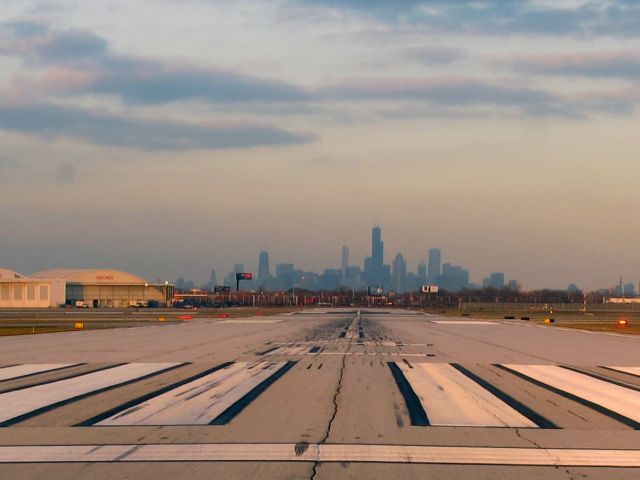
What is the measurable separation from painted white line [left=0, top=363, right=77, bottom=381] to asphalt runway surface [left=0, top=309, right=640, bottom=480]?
101mm

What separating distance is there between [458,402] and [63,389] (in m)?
9.56

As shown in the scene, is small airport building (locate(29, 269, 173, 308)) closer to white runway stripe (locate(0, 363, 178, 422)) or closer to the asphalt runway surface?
the asphalt runway surface

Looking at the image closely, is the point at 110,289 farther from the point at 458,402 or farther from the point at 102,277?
the point at 458,402

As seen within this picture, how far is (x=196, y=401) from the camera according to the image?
16797 millimetres

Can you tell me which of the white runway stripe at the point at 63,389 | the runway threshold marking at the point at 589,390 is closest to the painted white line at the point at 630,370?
the runway threshold marking at the point at 589,390

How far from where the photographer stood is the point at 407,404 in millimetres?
16656

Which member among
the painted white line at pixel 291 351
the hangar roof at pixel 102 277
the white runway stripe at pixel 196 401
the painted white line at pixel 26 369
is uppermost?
the hangar roof at pixel 102 277

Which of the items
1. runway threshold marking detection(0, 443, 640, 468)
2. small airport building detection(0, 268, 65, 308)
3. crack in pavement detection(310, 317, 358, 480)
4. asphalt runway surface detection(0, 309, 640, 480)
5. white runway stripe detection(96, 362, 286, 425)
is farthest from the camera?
small airport building detection(0, 268, 65, 308)

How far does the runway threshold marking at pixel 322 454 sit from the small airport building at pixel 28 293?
14448cm

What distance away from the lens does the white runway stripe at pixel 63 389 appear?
16.1 meters

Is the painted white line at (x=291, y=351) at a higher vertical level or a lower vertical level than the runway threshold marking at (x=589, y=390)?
lower

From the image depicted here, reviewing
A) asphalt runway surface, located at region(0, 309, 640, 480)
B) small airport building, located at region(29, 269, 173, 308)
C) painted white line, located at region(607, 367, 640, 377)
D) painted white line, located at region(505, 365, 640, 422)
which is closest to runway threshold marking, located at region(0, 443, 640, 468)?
asphalt runway surface, located at region(0, 309, 640, 480)

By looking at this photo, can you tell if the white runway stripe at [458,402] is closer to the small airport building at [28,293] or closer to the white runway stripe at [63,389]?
the white runway stripe at [63,389]

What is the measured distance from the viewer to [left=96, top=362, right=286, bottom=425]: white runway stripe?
1439cm
